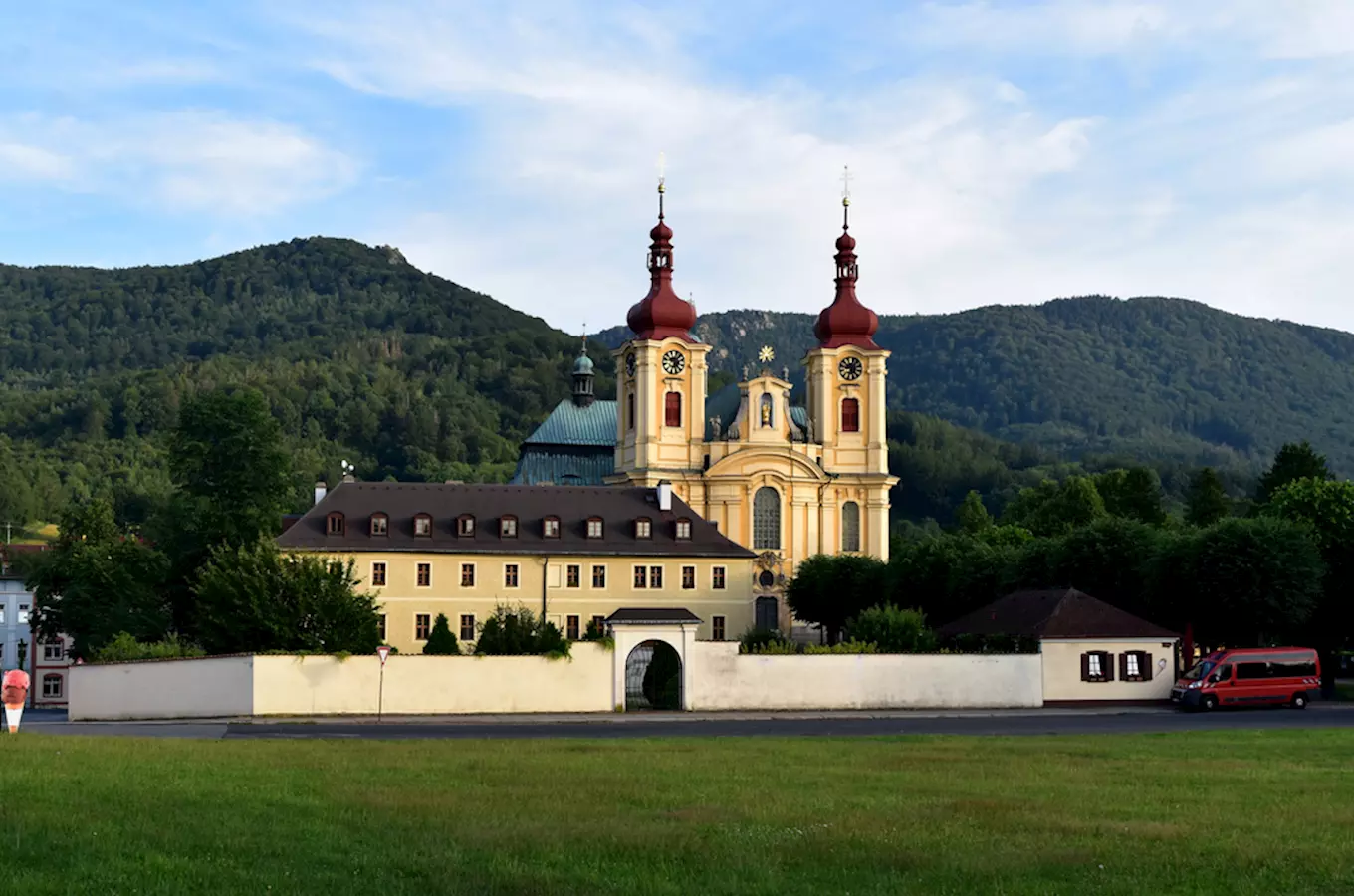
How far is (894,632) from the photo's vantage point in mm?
59531

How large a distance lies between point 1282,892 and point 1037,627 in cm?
4497

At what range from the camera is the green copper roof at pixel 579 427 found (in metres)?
114

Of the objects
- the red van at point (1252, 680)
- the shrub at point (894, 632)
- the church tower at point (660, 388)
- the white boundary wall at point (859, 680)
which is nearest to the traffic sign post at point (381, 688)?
the white boundary wall at point (859, 680)

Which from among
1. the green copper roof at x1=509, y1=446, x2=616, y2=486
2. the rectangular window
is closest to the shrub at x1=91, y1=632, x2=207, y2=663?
the rectangular window

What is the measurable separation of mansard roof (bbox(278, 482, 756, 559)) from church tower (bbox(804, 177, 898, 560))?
80.7 ft

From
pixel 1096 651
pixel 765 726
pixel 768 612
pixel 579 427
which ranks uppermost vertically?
pixel 579 427

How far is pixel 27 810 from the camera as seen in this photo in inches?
754

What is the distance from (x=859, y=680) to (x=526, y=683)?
11092 mm

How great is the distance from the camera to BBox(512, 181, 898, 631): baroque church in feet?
330

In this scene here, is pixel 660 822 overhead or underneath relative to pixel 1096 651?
underneath

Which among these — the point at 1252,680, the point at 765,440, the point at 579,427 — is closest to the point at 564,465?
the point at 579,427

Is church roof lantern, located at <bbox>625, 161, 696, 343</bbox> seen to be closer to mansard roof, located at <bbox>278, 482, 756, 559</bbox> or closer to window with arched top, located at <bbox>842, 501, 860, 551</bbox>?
window with arched top, located at <bbox>842, 501, 860, 551</bbox>

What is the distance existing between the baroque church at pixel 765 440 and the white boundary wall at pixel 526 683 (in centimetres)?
3702

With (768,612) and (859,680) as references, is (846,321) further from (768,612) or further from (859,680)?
(859,680)
